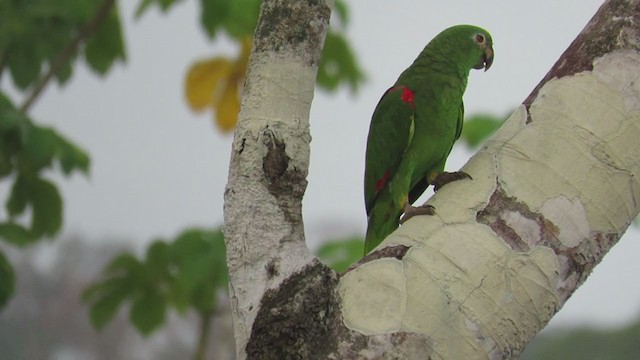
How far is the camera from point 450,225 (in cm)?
62

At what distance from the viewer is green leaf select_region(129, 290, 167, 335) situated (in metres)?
1.81

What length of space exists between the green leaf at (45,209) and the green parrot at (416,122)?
0.75 meters

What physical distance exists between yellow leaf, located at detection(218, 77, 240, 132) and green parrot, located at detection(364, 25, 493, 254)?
0.87 metres

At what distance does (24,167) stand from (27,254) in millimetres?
552

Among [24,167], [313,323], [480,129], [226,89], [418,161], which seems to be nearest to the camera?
[313,323]

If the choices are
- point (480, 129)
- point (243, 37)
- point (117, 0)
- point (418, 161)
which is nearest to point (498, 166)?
point (418, 161)

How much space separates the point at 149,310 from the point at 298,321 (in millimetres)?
1310

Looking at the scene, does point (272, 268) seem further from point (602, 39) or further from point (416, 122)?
point (416, 122)

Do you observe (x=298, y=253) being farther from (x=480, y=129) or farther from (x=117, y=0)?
(x=117, y=0)

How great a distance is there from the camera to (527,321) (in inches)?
23.2

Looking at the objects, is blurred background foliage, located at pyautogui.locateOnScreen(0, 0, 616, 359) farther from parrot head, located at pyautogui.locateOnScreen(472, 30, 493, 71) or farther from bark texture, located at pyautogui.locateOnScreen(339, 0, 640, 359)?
bark texture, located at pyautogui.locateOnScreen(339, 0, 640, 359)

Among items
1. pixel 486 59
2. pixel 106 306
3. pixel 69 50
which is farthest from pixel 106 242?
pixel 486 59

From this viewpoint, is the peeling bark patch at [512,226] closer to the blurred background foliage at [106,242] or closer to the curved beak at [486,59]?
the curved beak at [486,59]

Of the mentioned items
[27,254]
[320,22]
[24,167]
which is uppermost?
[320,22]
